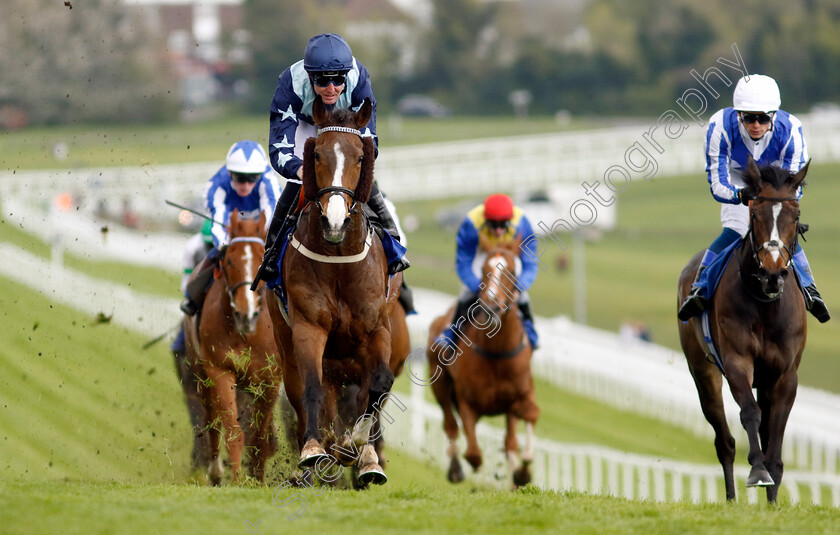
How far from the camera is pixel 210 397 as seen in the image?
8.49 metres

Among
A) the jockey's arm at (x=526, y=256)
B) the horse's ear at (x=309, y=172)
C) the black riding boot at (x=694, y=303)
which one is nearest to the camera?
the horse's ear at (x=309, y=172)

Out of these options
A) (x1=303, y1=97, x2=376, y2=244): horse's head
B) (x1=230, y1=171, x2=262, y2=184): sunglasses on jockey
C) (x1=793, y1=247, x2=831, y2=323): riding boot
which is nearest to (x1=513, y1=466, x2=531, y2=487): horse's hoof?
(x1=230, y1=171, x2=262, y2=184): sunglasses on jockey

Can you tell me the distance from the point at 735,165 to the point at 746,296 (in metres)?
A: 0.94

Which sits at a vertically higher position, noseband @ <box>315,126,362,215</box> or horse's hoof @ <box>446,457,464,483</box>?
noseband @ <box>315,126,362,215</box>

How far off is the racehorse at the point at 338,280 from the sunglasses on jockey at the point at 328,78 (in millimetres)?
233

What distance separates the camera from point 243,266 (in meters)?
8.08

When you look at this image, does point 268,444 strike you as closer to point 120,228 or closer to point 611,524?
point 611,524

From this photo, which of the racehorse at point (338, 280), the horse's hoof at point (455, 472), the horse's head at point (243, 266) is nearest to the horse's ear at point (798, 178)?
the racehorse at point (338, 280)

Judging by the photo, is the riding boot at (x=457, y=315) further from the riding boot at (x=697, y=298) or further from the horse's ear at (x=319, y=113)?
the horse's ear at (x=319, y=113)

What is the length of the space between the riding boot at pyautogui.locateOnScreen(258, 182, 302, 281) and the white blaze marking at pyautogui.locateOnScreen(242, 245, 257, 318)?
3.91 feet

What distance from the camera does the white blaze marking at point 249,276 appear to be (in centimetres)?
802

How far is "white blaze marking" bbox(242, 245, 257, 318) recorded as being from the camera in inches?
316

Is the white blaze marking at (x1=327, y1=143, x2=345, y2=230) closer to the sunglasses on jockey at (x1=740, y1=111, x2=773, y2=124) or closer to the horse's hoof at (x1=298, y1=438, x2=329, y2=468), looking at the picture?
the horse's hoof at (x1=298, y1=438, x2=329, y2=468)

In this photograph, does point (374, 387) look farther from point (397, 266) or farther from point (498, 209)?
point (498, 209)
